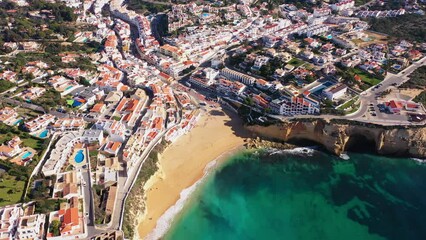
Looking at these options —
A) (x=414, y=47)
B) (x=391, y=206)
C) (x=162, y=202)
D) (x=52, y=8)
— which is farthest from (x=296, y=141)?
(x=52, y=8)

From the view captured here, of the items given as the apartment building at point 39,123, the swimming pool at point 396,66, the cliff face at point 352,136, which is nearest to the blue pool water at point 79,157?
the apartment building at point 39,123

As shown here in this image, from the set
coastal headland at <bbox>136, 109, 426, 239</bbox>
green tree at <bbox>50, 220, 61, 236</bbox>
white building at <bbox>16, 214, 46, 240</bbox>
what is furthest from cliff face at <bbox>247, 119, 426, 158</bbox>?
white building at <bbox>16, 214, 46, 240</bbox>

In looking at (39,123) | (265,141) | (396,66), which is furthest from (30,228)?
(396,66)

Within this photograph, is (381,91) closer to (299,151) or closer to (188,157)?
(299,151)

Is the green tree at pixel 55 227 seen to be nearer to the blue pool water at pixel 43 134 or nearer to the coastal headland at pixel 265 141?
the coastal headland at pixel 265 141

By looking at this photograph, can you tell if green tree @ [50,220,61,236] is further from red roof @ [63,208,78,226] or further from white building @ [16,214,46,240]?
white building @ [16,214,46,240]

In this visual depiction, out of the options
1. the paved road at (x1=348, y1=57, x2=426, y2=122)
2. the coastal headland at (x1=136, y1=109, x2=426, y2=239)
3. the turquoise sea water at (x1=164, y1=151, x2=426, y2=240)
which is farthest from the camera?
the paved road at (x1=348, y1=57, x2=426, y2=122)

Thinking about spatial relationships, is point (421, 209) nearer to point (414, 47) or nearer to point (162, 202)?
point (162, 202)
